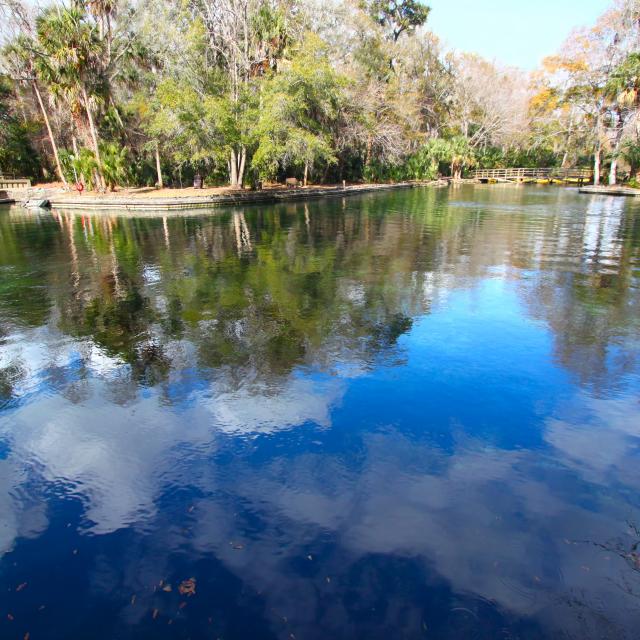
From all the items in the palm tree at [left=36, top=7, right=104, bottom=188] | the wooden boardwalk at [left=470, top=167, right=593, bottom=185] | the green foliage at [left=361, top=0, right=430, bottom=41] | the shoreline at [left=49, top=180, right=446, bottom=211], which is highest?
the green foliage at [left=361, top=0, right=430, bottom=41]

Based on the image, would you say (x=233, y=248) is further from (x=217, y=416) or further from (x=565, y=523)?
(x=565, y=523)

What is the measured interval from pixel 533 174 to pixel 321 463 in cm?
6129

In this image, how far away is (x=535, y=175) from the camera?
56625 millimetres

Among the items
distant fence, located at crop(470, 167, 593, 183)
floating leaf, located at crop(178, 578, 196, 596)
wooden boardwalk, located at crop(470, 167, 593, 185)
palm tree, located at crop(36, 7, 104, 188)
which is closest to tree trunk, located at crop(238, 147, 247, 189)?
palm tree, located at crop(36, 7, 104, 188)

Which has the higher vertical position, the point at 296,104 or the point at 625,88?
the point at 625,88

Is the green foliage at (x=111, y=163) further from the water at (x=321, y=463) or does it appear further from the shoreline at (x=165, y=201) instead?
the water at (x=321, y=463)

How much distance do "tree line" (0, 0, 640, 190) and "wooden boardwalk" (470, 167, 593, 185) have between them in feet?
8.11

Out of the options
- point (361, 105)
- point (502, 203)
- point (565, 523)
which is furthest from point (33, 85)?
point (565, 523)

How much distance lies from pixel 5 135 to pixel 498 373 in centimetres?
4599

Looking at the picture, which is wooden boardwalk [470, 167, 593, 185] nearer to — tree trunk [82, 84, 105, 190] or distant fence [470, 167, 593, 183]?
distant fence [470, 167, 593, 183]

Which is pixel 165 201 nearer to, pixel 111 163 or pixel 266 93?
pixel 111 163

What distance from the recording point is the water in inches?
121

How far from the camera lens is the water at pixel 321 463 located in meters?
3.07

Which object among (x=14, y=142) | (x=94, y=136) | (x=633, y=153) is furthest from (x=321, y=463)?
(x=14, y=142)
